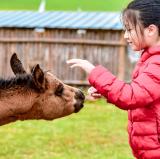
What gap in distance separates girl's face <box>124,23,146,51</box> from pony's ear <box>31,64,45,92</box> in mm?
1153

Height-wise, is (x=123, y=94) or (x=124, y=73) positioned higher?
(x=123, y=94)

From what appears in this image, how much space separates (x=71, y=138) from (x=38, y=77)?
17.5ft

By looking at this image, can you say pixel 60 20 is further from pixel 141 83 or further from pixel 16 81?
pixel 141 83

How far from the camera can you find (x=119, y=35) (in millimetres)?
17969

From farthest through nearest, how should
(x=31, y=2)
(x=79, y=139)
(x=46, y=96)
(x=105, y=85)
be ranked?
(x=31, y=2) < (x=79, y=139) < (x=46, y=96) < (x=105, y=85)

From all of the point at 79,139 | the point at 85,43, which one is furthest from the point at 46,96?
the point at 85,43

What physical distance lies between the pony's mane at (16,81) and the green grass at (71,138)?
3616 millimetres

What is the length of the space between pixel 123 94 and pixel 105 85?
152 millimetres

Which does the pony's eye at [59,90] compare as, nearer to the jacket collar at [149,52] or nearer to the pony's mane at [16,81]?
the pony's mane at [16,81]

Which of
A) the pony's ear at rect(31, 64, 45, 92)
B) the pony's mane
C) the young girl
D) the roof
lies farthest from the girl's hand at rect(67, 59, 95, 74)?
the roof

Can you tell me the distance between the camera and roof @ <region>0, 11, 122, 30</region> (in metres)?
18.2

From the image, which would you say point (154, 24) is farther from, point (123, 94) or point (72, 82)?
point (72, 82)

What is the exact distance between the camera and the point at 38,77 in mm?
6309

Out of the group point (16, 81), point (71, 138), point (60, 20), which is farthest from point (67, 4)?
point (16, 81)
